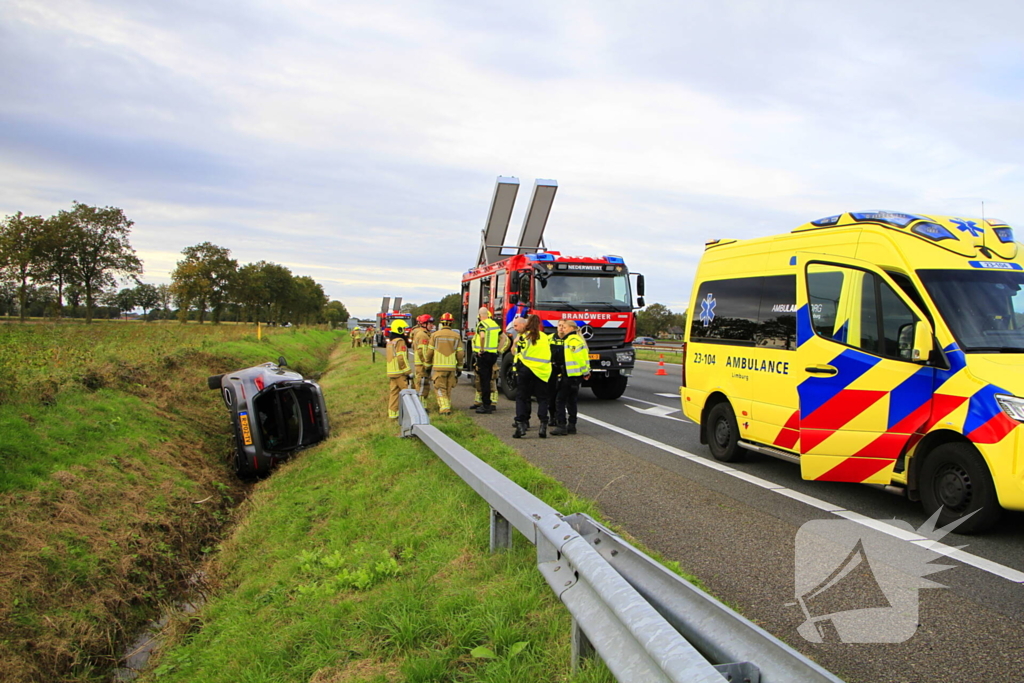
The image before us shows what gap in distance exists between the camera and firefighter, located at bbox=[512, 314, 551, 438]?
31.2 feet

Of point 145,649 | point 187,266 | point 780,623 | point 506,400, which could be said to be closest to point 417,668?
point 780,623

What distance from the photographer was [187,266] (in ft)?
169

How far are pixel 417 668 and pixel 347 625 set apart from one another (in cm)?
103

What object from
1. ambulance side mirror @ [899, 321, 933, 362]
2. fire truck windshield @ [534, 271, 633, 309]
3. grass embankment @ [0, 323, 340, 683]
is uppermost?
fire truck windshield @ [534, 271, 633, 309]

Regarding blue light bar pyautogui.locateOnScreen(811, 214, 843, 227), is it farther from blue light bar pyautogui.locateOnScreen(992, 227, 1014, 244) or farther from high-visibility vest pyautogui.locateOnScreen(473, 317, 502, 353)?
high-visibility vest pyautogui.locateOnScreen(473, 317, 502, 353)

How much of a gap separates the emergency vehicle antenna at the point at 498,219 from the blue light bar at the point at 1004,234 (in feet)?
39.5

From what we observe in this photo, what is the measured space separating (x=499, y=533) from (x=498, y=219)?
1382cm

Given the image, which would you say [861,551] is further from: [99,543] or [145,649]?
[99,543]

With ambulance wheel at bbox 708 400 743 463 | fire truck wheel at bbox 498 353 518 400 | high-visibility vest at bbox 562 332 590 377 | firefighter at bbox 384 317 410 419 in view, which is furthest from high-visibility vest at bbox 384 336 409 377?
ambulance wheel at bbox 708 400 743 463

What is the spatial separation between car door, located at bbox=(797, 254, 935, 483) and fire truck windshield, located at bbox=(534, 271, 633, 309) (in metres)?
7.18

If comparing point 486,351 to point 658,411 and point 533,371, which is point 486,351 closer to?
point 533,371

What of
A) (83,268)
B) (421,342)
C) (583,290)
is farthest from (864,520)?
(83,268)

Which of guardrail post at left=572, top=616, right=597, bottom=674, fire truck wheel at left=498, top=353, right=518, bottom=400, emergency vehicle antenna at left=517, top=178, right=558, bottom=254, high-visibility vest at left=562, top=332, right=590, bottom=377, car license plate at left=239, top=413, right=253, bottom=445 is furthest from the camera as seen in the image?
emergency vehicle antenna at left=517, top=178, right=558, bottom=254

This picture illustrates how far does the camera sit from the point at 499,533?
15.0 feet
